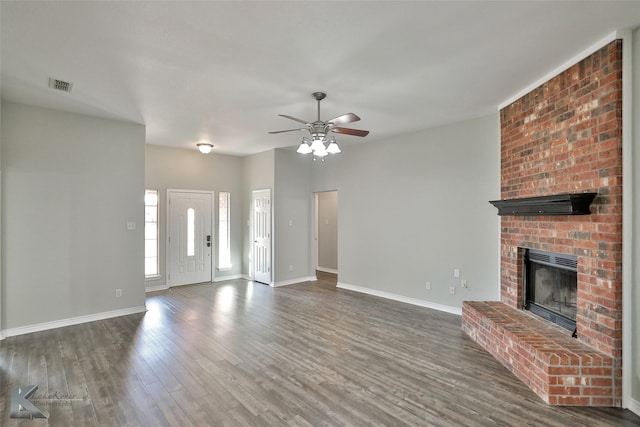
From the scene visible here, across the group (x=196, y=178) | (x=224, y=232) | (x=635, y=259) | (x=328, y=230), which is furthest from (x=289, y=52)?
(x=328, y=230)

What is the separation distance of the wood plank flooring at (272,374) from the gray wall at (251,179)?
2750 mm

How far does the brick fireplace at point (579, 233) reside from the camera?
8.12 feet

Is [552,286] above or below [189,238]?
below

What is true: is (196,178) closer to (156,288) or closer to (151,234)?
(151,234)

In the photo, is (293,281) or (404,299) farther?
(293,281)

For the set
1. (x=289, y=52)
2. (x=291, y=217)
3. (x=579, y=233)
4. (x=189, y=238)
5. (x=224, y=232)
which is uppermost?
(x=289, y=52)

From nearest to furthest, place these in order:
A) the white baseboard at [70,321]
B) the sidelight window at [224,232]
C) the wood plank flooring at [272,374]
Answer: the wood plank flooring at [272,374], the white baseboard at [70,321], the sidelight window at [224,232]

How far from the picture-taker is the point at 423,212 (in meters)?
5.19

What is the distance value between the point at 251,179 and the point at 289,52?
477 cm

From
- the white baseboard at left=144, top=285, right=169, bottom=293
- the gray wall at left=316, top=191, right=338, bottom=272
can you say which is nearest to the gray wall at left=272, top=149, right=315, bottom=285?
the gray wall at left=316, top=191, right=338, bottom=272

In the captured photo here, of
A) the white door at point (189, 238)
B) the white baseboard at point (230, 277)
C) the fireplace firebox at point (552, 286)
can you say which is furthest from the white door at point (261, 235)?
the fireplace firebox at point (552, 286)

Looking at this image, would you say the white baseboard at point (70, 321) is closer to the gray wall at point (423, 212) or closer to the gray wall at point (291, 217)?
the gray wall at point (291, 217)

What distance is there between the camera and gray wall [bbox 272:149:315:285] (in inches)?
261

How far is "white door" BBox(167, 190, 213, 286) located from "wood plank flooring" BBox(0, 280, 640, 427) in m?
1.94
